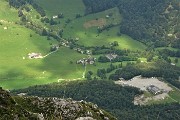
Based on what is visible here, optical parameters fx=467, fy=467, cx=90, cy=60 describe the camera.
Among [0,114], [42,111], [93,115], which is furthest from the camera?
[93,115]

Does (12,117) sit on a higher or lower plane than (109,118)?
higher

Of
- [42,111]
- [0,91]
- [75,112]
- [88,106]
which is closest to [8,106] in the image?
[0,91]

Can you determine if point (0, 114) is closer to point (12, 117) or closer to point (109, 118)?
point (12, 117)

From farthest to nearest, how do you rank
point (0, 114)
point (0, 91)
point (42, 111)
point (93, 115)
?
point (93, 115) < point (42, 111) < point (0, 91) < point (0, 114)

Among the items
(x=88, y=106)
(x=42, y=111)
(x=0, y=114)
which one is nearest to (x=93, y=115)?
(x=88, y=106)

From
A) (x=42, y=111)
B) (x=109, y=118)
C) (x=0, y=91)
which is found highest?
(x=0, y=91)

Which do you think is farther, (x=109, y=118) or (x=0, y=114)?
(x=109, y=118)
